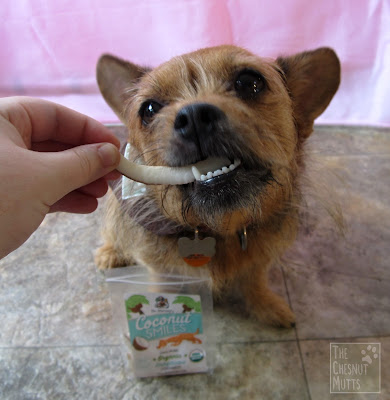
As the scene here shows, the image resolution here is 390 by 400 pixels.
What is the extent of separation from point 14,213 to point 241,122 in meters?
0.66

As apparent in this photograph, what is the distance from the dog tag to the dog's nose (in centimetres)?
46

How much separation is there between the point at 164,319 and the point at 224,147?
0.83m

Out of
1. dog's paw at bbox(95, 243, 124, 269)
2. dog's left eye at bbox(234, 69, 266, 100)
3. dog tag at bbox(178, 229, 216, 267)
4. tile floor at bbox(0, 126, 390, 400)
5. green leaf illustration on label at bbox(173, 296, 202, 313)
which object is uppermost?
dog's left eye at bbox(234, 69, 266, 100)

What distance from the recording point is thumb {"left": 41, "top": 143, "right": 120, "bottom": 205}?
2.91ft

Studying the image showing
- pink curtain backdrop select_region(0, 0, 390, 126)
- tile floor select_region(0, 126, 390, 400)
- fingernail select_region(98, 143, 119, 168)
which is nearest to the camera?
fingernail select_region(98, 143, 119, 168)

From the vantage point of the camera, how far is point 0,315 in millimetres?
1878

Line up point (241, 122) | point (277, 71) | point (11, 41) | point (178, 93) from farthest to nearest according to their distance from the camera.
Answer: point (11, 41) < point (277, 71) < point (178, 93) < point (241, 122)

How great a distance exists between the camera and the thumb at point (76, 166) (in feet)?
2.91

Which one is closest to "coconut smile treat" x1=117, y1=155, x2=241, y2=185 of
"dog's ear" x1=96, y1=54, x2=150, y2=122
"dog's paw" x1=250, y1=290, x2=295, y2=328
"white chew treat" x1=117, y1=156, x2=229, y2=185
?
"white chew treat" x1=117, y1=156, x2=229, y2=185

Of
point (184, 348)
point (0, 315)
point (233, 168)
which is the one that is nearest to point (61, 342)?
point (0, 315)

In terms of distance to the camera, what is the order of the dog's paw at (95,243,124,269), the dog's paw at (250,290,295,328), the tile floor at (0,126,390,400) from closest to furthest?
the tile floor at (0,126,390,400) < the dog's paw at (250,290,295,328) < the dog's paw at (95,243,124,269)

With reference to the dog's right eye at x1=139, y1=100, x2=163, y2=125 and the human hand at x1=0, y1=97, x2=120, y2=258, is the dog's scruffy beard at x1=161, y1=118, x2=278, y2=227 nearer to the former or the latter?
the human hand at x1=0, y1=97, x2=120, y2=258

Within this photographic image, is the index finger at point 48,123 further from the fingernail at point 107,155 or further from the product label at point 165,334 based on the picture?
the product label at point 165,334

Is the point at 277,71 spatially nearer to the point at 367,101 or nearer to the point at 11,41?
the point at 367,101
